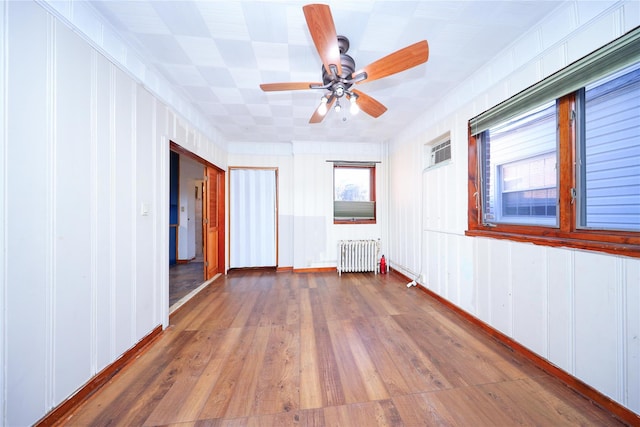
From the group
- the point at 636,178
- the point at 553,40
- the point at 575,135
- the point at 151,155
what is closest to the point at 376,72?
the point at 553,40

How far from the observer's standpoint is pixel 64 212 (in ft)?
4.02

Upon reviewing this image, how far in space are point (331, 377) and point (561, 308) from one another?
5.50 ft

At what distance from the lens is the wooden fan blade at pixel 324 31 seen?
3.60 feet

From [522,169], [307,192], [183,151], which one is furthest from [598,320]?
[183,151]

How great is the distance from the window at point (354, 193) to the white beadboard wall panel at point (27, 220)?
3.65m

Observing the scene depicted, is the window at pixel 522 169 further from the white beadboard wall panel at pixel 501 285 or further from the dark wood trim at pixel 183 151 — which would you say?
the dark wood trim at pixel 183 151

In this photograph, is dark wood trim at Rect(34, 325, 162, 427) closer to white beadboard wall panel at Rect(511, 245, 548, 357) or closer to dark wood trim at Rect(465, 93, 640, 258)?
white beadboard wall panel at Rect(511, 245, 548, 357)

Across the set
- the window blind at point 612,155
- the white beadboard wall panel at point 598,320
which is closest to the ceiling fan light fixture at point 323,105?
the window blind at point 612,155

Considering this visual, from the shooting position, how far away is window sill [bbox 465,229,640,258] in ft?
3.76

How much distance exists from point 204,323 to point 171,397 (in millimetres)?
955

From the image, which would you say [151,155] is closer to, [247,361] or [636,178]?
[247,361]

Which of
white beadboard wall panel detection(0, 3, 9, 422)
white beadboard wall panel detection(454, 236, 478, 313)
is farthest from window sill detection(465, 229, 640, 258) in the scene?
white beadboard wall panel detection(0, 3, 9, 422)

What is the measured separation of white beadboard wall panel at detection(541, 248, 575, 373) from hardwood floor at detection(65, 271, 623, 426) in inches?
7.6

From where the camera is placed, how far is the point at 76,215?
4.26 ft
